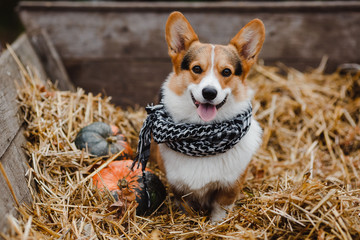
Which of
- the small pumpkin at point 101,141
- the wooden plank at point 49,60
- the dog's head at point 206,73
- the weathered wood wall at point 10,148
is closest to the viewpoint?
the weathered wood wall at point 10,148

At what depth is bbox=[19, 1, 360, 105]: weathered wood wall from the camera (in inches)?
177

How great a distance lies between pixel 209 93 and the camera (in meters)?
2.19

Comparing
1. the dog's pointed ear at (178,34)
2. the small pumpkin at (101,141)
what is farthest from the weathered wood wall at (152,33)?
the dog's pointed ear at (178,34)

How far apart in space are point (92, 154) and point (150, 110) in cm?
69

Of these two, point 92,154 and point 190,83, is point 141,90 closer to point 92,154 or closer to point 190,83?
point 92,154

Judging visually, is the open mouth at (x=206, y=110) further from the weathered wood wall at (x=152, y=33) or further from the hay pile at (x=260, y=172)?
the weathered wood wall at (x=152, y=33)

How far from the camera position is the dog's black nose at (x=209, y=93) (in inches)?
86.0

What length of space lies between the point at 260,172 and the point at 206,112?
129cm

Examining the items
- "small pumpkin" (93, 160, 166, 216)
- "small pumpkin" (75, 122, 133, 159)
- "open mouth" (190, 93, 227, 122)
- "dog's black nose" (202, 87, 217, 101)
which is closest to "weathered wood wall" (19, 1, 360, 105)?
"small pumpkin" (75, 122, 133, 159)

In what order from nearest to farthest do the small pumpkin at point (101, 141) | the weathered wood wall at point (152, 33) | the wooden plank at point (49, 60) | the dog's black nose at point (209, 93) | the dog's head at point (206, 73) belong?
the dog's black nose at point (209, 93), the dog's head at point (206, 73), the small pumpkin at point (101, 141), the wooden plank at point (49, 60), the weathered wood wall at point (152, 33)

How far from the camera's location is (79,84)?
15.9 ft

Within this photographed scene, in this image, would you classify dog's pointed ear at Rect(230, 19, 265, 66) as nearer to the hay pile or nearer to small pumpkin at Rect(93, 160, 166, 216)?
the hay pile

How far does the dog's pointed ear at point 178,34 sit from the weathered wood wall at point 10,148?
143 centimetres

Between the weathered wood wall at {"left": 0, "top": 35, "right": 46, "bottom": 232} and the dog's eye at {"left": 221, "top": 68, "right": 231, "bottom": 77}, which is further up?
the dog's eye at {"left": 221, "top": 68, "right": 231, "bottom": 77}
